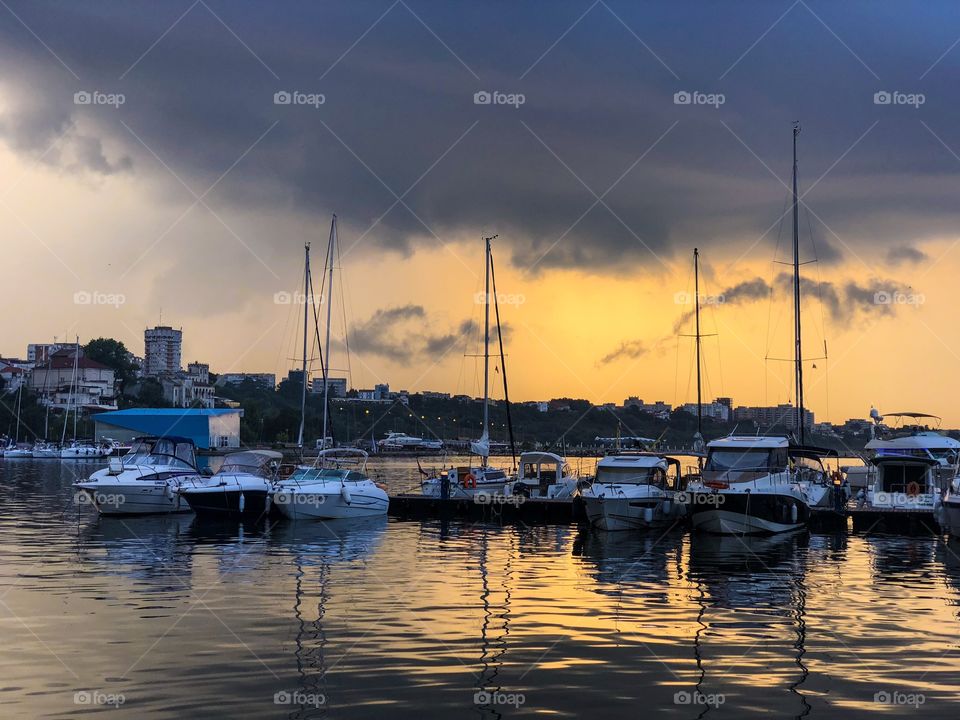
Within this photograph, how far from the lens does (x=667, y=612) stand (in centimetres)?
2592

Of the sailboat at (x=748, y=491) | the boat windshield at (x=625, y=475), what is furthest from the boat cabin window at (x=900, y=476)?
the boat windshield at (x=625, y=475)

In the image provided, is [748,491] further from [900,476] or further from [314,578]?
[314,578]

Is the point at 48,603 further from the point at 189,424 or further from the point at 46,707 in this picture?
the point at 189,424

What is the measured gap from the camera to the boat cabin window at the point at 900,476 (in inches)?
2196

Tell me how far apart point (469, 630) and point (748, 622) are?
Result: 6830 millimetres

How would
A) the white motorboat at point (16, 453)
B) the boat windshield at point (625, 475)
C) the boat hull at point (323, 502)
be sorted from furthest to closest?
the white motorboat at point (16, 453) < the boat hull at point (323, 502) < the boat windshield at point (625, 475)

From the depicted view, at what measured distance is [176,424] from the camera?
129 metres

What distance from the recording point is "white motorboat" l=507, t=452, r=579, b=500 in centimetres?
6081

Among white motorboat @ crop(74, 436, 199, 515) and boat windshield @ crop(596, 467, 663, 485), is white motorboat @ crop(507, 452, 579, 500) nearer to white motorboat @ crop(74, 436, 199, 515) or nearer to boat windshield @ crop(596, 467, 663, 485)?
boat windshield @ crop(596, 467, 663, 485)

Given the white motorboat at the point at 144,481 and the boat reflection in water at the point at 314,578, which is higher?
the white motorboat at the point at 144,481

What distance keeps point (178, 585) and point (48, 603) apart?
4.24 m

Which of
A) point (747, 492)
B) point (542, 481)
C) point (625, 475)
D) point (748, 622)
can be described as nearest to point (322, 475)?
point (542, 481)

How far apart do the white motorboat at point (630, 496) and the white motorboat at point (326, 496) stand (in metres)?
11.9

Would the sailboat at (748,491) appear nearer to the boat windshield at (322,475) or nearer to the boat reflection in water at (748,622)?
the boat reflection in water at (748,622)
